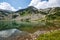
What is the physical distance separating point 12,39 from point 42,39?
289cm

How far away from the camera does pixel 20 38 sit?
1472 centimetres

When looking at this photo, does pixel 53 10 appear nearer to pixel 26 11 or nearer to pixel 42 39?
pixel 26 11

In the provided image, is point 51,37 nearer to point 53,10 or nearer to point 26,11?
point 53,10

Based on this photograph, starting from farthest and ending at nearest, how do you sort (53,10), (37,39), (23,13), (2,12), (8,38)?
1. (2,12)
2. (23,13)
3. (53,10)
4. (8,38)
5. (37,39)

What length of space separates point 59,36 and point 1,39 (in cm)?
523

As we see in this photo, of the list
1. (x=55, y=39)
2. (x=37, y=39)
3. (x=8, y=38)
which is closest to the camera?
(x=55, y=39)

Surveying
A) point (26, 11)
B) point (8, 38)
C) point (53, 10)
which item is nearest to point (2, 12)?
point (26, 11)

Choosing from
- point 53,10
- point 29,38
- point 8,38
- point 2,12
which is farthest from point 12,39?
point 2,12

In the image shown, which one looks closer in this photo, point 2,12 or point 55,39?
point 55,39

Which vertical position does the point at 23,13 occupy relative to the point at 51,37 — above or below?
below

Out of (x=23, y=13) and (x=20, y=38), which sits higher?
(x=20, y=38)

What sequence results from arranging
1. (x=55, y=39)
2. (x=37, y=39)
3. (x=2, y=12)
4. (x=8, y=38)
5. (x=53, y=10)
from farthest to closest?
(x=2, y=12), (x=53, y=10), (x=8, y=38), (x=37, y=39), (x=55, y=39)

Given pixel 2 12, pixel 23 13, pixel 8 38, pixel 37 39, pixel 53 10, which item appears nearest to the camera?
pixel 37 39

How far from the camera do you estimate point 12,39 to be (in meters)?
14.4
